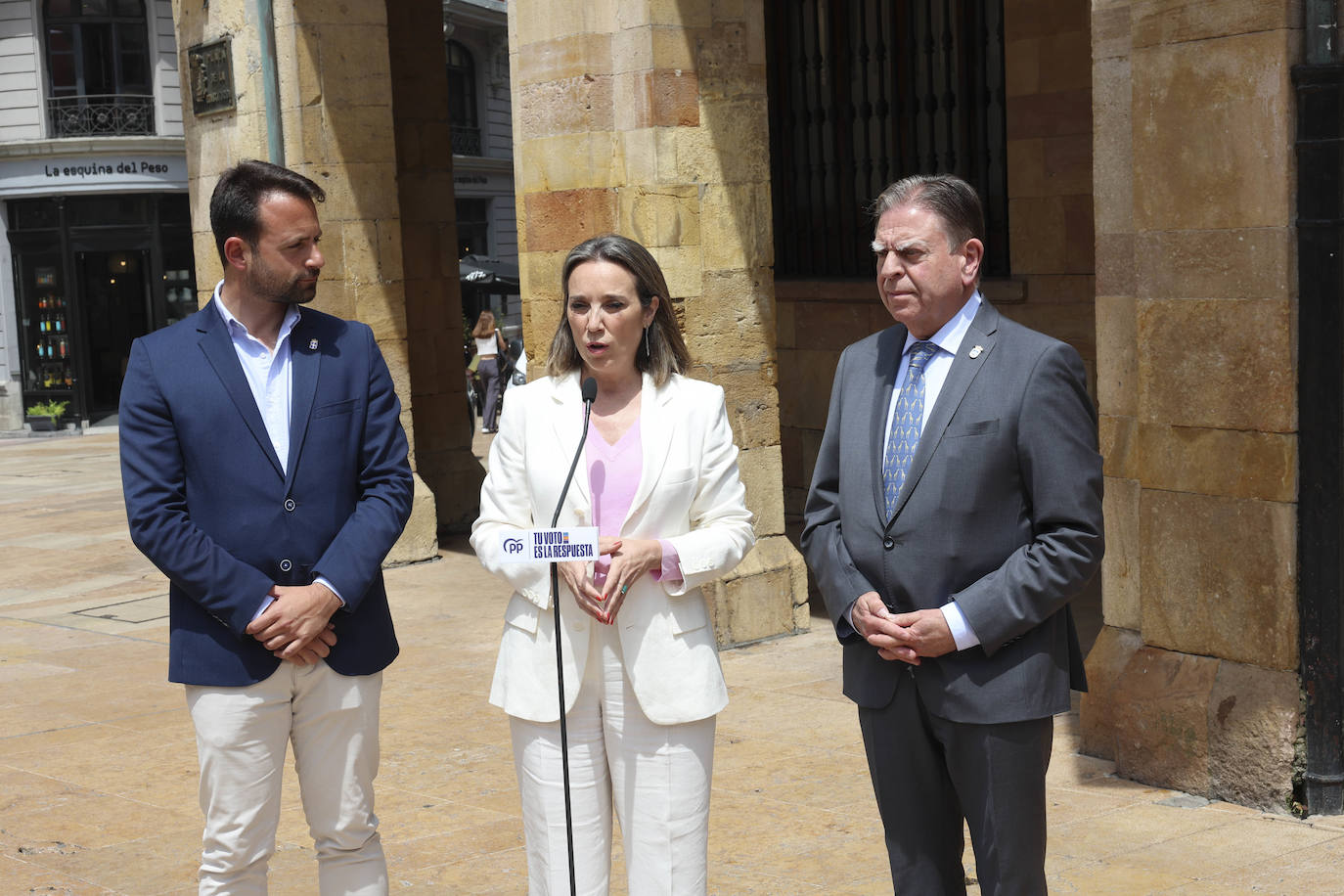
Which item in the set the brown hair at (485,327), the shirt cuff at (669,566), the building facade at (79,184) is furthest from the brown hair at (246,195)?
the building facade at (79,184)

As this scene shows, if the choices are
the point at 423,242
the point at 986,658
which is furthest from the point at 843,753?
the point at 423,242

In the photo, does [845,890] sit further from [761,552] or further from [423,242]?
[423,242]

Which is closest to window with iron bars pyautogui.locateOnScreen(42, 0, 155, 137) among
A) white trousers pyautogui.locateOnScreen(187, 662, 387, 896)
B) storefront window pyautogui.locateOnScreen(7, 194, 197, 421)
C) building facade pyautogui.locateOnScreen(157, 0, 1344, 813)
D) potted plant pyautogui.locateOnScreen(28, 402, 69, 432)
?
storefront window pyautogui.locateOnScreen(7, 194, 197, 421)

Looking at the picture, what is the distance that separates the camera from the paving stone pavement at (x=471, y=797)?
5312mm

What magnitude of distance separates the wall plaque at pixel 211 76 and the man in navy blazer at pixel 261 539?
28.2 ft

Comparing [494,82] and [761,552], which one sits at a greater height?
[494,82]

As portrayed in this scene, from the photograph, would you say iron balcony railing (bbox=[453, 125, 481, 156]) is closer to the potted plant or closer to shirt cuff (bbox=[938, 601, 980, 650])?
the potted plant

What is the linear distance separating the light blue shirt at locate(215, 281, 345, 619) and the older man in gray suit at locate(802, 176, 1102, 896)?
1.41 metres

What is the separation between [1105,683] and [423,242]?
880cm

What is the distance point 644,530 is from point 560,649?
42cm

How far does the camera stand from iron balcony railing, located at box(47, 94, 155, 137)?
27720mm

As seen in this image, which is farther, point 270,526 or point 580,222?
point 580,222

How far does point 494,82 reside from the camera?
125ft

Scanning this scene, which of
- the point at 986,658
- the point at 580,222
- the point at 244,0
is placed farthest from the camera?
the point at 244,0
